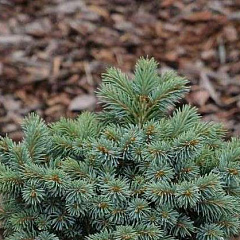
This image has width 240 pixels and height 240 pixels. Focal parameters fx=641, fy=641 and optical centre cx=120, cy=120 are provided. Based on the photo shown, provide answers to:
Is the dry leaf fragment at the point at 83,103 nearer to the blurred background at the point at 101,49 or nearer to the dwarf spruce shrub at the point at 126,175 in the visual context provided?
the blurred background at the point at 101,49

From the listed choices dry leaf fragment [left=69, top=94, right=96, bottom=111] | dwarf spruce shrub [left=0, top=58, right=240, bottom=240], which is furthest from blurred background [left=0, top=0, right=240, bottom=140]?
dwarf spruce shrub [left=0, top=58, right=240, bottom=240]

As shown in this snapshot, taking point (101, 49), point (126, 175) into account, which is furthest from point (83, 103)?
point (126, 175)

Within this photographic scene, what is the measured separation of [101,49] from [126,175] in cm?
273

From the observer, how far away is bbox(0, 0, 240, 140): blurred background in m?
4.93

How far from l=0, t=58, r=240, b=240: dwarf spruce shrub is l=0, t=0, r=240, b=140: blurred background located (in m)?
1.84

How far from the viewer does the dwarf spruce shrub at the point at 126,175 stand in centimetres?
260

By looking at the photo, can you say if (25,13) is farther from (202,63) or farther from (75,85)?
(202,63)

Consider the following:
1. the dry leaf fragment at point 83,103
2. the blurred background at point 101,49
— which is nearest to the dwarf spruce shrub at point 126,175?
the blurred background at point 101,49

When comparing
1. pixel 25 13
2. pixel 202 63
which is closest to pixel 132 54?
pixel 202 63

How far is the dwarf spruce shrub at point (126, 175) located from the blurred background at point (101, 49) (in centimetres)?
184

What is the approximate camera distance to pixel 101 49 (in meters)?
5.34

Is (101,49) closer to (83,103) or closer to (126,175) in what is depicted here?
(83,103)

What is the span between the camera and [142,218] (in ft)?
8.60

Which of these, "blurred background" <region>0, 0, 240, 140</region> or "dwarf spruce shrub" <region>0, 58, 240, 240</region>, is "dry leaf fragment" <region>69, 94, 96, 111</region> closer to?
"blurred background" <region>0, 0, 240, 140</region>
